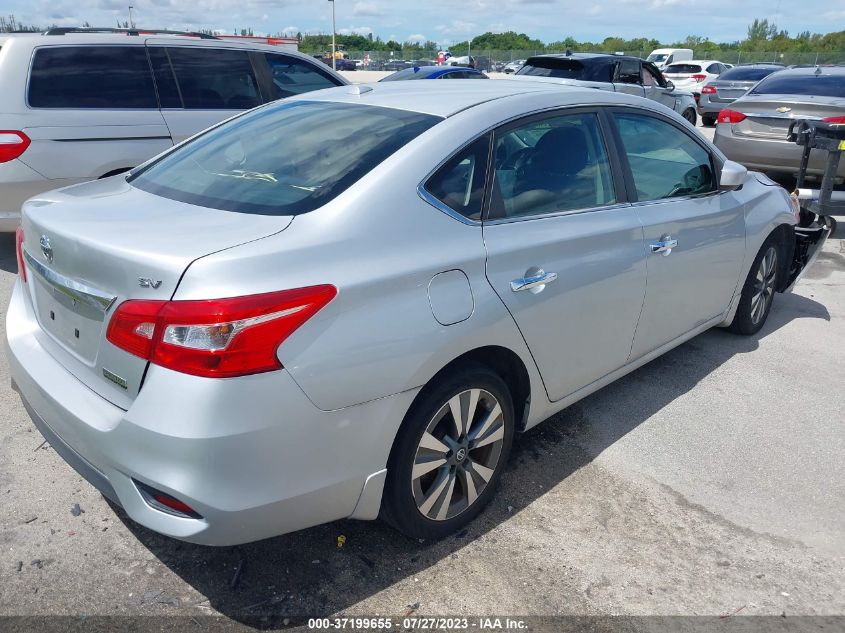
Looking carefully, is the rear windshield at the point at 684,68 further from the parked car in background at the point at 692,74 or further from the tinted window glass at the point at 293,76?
the tinted window glass at the point at 293,76

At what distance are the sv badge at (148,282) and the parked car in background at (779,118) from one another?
8157 mm

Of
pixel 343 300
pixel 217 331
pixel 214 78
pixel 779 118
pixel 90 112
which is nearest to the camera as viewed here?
pixel 217 331

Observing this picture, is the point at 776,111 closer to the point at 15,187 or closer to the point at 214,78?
the point at 214,78

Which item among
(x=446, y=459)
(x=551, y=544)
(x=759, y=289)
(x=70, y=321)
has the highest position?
(x=70, y=321)

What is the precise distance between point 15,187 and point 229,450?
4.42 m

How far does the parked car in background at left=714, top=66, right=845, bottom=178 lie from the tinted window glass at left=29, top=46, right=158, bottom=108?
6.73m

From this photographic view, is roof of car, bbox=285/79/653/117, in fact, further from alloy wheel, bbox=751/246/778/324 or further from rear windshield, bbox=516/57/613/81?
rear windshield, bbox=516/57/613/81

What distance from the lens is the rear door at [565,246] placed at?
286 cm

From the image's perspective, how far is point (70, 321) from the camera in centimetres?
247

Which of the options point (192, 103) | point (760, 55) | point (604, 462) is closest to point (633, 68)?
point (192, 103)

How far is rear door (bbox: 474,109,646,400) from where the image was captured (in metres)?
2.86

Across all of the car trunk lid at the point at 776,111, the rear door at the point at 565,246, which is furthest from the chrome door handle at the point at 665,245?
the car trunk lid at the point at 776,111

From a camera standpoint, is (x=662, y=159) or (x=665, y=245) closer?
(x=665, y=245)

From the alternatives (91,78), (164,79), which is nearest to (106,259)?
(91,78)
